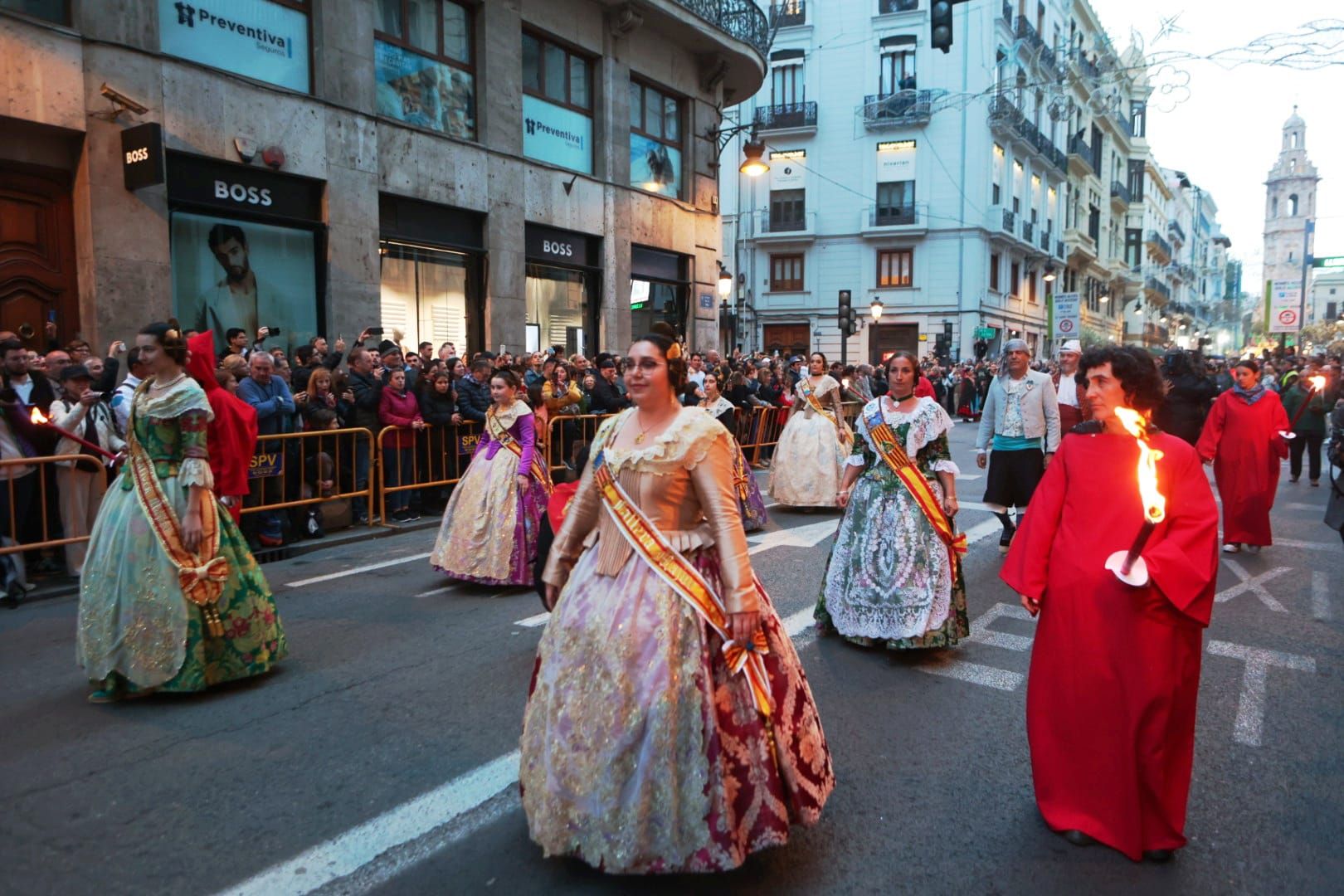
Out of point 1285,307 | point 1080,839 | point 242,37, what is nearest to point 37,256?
point 242,37

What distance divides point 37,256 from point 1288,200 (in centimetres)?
12882

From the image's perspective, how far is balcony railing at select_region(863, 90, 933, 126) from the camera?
124ft

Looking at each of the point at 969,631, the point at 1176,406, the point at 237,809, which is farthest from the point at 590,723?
the point at 1176,406

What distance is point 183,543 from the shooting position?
15.4ft

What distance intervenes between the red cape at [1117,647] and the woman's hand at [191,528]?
394cm

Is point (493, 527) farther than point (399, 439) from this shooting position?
No

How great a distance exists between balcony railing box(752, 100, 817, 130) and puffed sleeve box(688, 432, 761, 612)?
39.5m

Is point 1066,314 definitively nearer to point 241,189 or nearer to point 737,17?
point 737,17

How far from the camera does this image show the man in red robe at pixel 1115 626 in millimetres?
3129

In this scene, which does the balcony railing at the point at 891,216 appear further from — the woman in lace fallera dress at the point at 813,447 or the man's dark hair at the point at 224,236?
the man's dark hair at the point at 224,236

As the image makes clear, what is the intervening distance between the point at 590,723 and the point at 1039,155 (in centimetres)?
4780

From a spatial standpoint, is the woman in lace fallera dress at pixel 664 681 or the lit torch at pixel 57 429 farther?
the lit torch at pixel 57 429

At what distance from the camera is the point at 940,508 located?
5590 mm

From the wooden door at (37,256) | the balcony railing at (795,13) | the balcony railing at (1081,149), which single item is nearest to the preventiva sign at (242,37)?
the wooden door at (37,256)
